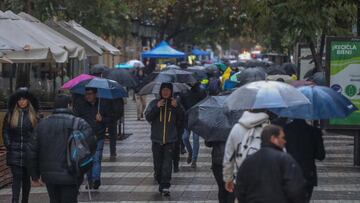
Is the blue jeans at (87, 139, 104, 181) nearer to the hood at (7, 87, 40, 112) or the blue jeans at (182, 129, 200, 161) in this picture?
the hood at (7, 87, 40, 112)

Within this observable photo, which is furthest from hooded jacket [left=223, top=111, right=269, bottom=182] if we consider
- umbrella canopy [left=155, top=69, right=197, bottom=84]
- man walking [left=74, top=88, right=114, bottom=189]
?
umbrella canopy [left=155, top=69, right=197, bottom=84]

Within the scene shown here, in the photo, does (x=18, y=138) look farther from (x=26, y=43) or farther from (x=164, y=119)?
(x=26, y=43)

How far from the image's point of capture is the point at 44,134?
7.98m

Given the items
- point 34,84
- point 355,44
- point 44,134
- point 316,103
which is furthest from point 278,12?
point 34,84

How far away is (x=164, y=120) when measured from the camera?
443 inches

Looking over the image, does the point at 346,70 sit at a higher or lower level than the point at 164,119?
higher

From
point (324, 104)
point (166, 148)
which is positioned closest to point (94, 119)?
point (166, 148)

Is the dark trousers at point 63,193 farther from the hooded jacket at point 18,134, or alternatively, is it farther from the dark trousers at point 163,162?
the dark trousers at point 163,162

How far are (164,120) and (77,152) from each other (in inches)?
135

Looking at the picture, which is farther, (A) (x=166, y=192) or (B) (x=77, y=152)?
(A) (x=166, y=192)

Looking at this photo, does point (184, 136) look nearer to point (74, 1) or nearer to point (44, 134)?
point (44, 134)

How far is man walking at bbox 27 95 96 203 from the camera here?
791 cm

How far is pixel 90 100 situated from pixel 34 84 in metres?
8.93

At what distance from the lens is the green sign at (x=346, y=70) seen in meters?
13.6
